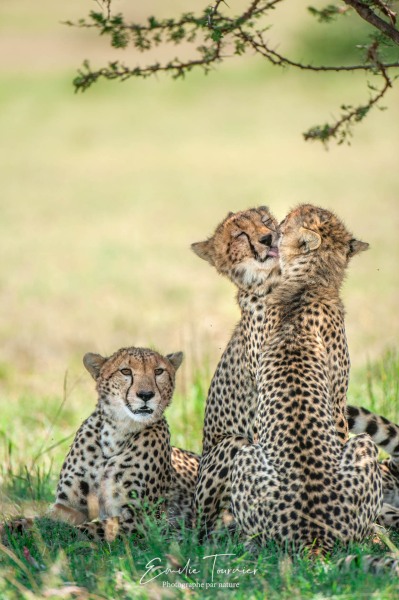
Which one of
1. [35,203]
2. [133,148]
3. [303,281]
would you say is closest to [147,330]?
[303,281]

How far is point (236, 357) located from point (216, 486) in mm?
609

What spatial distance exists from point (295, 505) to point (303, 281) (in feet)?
3.45

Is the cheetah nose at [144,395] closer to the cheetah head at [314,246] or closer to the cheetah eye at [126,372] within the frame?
the cheetah eye at [126,372]

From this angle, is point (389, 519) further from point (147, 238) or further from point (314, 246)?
point (147, 238)

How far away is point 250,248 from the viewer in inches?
187

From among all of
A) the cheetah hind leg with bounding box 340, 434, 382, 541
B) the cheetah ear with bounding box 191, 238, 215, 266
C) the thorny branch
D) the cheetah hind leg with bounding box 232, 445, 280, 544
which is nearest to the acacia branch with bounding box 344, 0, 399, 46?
the thorny branch

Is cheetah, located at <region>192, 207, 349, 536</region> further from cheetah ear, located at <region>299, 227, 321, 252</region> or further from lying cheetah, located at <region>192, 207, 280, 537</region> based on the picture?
cheetah ear, located at <region>299, 227, 321, 252</region>

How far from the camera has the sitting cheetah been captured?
3.72m

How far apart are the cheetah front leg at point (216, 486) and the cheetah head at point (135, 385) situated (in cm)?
29

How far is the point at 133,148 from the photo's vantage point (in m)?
23.6

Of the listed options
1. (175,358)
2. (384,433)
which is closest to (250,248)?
(175,358)

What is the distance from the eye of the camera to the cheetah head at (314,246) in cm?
447

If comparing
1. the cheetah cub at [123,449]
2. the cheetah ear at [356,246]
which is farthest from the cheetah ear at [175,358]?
the cheetah ear at [356,246]

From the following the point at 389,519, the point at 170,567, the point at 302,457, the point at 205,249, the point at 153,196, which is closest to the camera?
the point at 170,567
